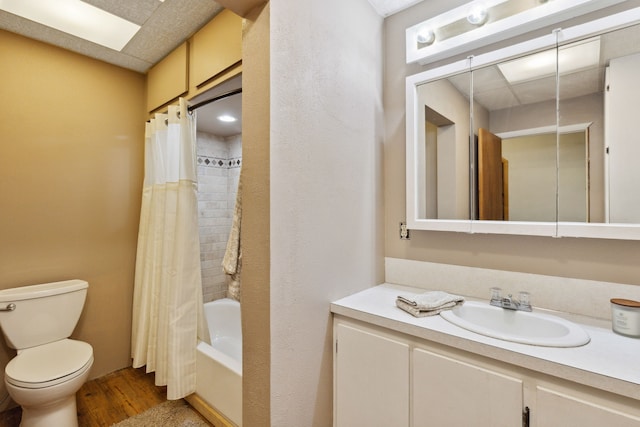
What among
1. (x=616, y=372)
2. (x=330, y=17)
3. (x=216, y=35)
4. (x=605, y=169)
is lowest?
(x=616, y=372)

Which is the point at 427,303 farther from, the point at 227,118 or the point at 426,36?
the point at 227,118

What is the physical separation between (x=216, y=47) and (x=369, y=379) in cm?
205

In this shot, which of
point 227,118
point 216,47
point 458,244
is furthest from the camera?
point 227,118

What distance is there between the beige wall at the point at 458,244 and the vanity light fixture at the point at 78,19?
5.69 ft

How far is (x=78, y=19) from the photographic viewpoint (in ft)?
6.03

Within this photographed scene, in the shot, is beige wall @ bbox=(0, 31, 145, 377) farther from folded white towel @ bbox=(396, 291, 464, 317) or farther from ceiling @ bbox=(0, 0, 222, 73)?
folded white towel @ bbox=(396, 291, 464, 317)

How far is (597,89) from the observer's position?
3.92 feet

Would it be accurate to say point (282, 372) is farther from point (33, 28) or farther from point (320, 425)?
point (33, 28)

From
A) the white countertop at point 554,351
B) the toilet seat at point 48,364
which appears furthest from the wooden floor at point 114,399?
the white countertop at point 554,351

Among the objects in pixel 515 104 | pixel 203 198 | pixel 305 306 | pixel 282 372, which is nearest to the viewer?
pixel 282 372

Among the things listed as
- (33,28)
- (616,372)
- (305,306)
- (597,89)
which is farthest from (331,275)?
(33,28)

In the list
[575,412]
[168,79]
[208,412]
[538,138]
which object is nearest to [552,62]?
[538,138]

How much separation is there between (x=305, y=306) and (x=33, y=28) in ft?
8.38

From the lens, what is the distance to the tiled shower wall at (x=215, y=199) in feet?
10.3
